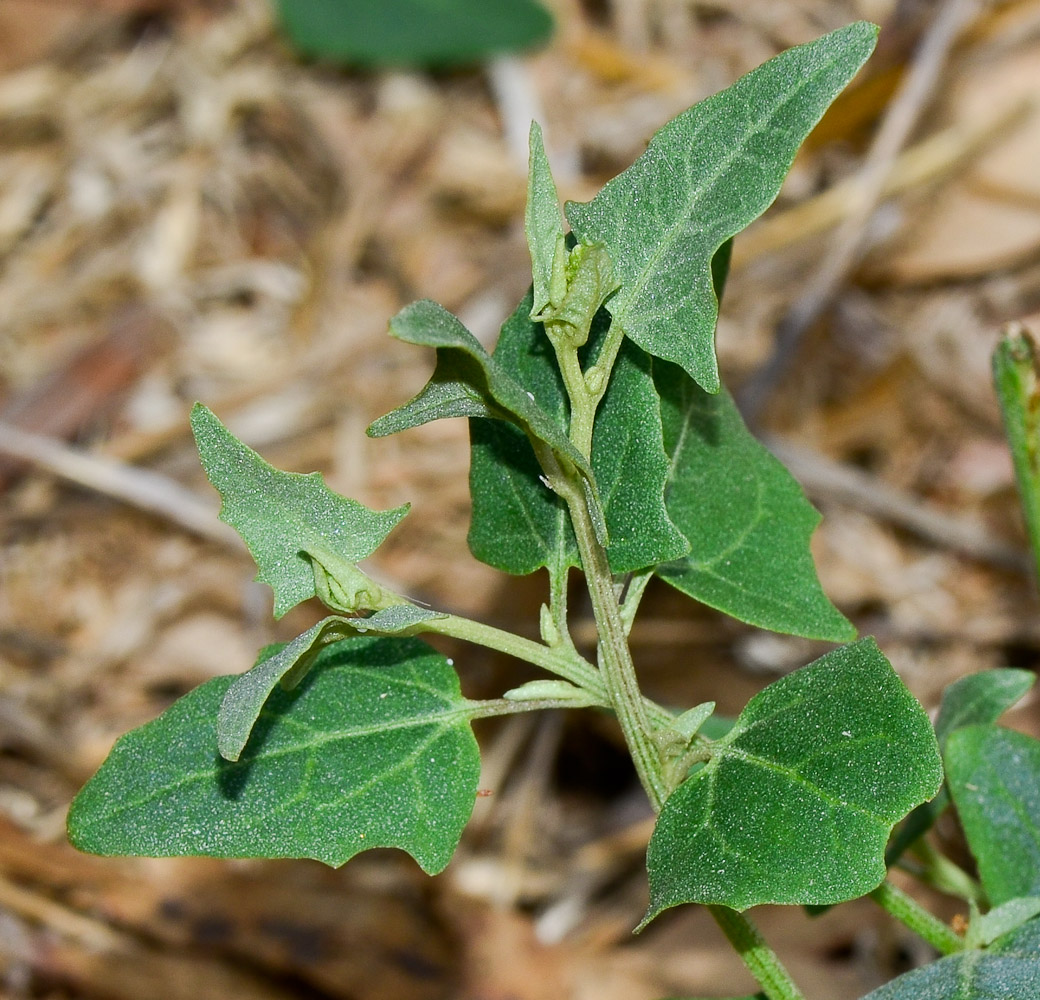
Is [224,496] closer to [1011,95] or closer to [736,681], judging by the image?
[736,681]

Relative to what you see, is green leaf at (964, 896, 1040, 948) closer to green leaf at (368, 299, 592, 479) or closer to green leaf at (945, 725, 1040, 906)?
green leaf at (945, 725, 1040, 906)

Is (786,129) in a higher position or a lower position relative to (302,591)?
higher

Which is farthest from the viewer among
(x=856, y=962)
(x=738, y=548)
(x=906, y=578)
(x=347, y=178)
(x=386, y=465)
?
(x=347, y=178)

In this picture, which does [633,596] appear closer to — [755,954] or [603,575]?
[603,575]

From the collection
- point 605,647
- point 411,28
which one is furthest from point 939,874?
point 411,28

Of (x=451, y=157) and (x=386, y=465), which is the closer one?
(x=386, y=465)

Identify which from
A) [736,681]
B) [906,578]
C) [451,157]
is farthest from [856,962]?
[451,157]
